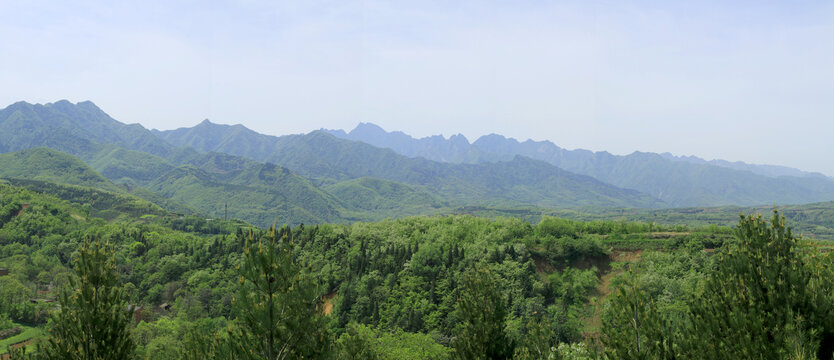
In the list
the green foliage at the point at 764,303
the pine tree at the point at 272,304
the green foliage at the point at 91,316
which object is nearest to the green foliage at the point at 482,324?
the green foliage at the point at 764,303

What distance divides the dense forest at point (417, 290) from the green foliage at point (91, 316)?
45mm

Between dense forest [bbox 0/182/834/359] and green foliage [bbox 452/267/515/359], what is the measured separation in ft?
0.23

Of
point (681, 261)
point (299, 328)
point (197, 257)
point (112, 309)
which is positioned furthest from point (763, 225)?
point (197, 257)

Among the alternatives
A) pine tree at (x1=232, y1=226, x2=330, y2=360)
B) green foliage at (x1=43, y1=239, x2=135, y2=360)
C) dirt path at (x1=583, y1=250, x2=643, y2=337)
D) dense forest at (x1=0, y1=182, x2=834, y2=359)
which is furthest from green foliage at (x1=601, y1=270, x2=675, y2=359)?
dirt path at (x1=583, y1=250, x2=643, y2=337)

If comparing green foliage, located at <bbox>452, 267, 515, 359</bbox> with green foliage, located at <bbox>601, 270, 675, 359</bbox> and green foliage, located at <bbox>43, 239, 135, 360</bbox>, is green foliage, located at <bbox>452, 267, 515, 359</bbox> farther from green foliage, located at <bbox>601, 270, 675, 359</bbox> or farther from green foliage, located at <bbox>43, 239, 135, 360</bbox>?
green foliage, located at <bbox>43, 239, 135, 360</bbox>

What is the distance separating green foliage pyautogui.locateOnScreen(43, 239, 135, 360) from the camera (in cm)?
1272

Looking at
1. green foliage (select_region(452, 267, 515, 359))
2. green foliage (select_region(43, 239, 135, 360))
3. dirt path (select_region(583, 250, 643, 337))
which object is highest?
green foliage (select_region(43, 239, 135, 360))

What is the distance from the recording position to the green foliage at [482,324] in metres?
19.7

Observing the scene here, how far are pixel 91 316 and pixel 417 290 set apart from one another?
5033cm

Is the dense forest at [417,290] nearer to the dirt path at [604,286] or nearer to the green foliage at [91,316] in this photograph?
the green foliage at [91,316]

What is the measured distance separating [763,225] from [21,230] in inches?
6210

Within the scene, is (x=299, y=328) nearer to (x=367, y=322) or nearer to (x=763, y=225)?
(x=763, y=225)

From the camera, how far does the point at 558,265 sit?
62.8 meters

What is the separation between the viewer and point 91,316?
1295cm
